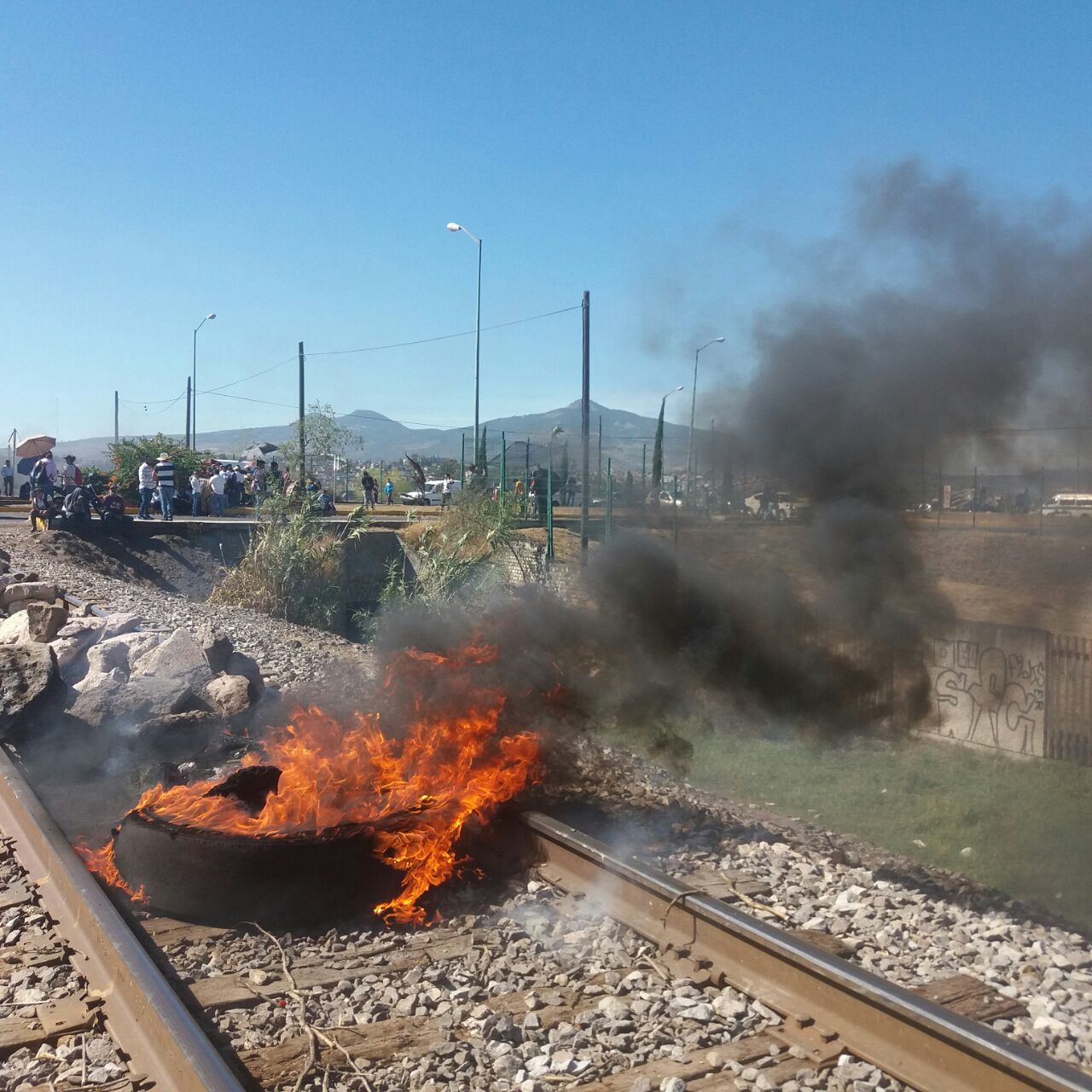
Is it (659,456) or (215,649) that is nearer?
(659,456)

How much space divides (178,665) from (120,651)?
→ 2.86ft

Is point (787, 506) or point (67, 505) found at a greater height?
point (787, 506)

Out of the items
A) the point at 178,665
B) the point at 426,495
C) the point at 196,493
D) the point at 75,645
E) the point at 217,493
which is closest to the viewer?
the point at 178,665

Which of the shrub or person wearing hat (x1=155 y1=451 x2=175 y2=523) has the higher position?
person wearing hat (x1=155 y1=451 x2=175 y2=523)

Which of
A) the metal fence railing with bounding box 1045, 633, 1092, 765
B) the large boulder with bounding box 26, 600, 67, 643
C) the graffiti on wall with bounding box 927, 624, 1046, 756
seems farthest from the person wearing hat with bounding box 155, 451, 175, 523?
the metal fence railing with bounding box 1045, 633, 1092, 765

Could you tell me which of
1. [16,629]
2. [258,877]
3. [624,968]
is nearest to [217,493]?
[16,629]

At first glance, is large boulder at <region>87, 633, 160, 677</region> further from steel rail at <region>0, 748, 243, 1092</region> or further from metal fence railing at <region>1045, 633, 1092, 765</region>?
metal fence railing at <region>1045, 633, 1092, 765</region>

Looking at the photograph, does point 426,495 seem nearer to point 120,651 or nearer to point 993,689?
point 120,651

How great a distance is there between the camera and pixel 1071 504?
8.32 metres

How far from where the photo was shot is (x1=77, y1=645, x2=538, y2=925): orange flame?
605cm

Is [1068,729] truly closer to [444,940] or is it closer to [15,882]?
[444,940]

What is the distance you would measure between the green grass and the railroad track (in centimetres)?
235

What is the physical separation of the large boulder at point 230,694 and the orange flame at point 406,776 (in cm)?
217

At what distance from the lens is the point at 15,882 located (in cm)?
611
